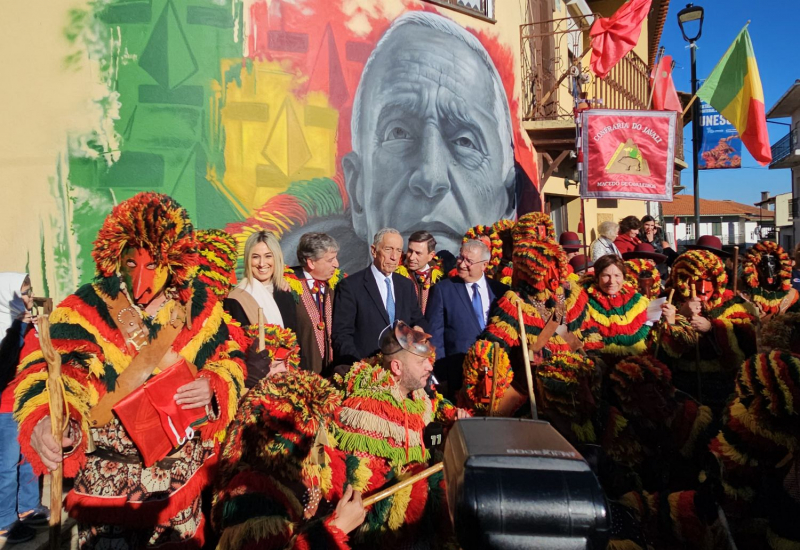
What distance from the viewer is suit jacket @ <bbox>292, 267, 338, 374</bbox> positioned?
15.1 feet

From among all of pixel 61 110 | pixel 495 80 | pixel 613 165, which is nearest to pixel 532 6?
pixel 495 80

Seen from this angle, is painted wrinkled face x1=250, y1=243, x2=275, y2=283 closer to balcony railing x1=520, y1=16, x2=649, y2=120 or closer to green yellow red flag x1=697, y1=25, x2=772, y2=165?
balcony railing x1=520, y1=16, x2=649, y2=120

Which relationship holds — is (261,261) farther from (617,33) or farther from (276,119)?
(617,33)

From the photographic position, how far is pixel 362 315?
4676 mm

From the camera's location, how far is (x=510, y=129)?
414 inches

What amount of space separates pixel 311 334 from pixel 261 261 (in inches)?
26.9

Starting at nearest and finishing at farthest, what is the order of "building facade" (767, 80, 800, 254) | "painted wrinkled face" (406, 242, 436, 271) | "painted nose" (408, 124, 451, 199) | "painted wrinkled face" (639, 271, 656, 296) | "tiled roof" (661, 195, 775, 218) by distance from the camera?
"painted wrinkled face" (406, 242, 436, 271) < "painted wrinkled face" (639, 271, 656, 296) < "painted nose" (408, 124, 451, 199) < "building facade" (767, 80, 800, 254) < "tiled roof" (661, 195, 775, 218)

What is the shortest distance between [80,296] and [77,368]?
12.5 inches

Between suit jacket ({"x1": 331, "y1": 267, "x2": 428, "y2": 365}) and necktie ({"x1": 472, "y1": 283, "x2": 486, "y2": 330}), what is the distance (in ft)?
1.39

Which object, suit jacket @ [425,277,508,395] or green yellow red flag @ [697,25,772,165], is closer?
suit jacket @ [425,277,508,395]

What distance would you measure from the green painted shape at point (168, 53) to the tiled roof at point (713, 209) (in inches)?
2396

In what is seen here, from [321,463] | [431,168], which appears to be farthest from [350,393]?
[431,168]

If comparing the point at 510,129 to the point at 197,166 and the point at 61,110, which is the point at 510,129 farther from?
the point at 61,110

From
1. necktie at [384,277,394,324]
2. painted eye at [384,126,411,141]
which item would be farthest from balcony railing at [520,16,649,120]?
necktie at [384,277,394,324]
